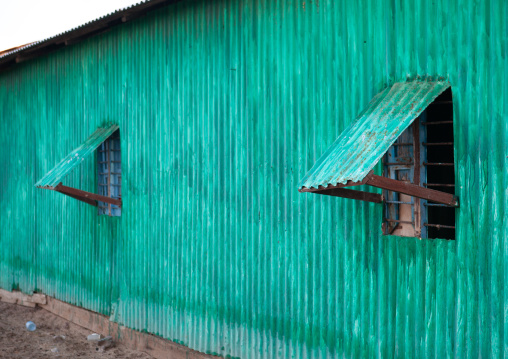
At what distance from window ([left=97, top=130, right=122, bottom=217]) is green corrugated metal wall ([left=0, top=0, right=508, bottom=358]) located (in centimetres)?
24

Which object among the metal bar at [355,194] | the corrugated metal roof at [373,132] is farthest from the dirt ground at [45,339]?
the corrugated metal roof at [373,132]

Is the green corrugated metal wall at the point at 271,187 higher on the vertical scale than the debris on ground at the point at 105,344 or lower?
higher

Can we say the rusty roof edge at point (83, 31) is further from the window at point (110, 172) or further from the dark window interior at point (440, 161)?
the dark window interior at point (440, 161)

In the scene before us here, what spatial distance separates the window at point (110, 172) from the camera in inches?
380

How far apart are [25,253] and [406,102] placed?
9.33m

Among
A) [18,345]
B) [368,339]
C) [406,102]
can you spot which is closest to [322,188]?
[406,102]

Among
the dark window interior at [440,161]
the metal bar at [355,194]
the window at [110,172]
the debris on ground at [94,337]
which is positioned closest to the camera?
the metal bar at [355,194]

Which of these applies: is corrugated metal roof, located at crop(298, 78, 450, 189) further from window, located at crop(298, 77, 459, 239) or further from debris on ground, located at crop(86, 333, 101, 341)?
debris on ground, located at crop(86, 333, 101, 341)

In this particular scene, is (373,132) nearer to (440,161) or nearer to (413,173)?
(413,173)

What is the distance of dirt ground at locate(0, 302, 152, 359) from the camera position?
348 inches

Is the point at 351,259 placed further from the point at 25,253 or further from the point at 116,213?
the point at 25,253

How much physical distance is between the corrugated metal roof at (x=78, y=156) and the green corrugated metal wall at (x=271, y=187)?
340mm

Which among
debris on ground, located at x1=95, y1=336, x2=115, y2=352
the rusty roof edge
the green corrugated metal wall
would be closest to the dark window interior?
the green corrugated metal wall

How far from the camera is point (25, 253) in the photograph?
38.7ft
